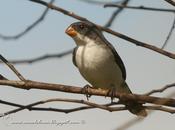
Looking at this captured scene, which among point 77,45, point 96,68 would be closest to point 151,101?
point 96,68

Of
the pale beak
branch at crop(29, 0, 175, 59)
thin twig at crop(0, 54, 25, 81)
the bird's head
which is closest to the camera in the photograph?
branch at crop(29, 0, 175, 59)

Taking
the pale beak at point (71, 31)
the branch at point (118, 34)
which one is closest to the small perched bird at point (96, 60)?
the pale beak at point (71, 31)

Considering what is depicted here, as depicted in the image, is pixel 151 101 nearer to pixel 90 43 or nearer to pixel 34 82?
pixel 34 82

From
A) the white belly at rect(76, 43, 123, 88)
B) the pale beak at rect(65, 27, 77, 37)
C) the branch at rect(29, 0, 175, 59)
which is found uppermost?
the pale beak at rect(65, 27, 77, 37)

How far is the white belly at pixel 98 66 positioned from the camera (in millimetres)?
6051

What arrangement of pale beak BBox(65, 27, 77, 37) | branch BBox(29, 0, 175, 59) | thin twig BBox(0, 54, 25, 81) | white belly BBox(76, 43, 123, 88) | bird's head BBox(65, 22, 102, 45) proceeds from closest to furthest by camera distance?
branch BBox(29, 0, 175, 59) → thin twig BBox(0, 54, 25, 81) → white belly BBox(76, 43, 123, 88) → pale beak BBox(65, 27, 77, 37) → bird's head BBox(65, 22, 102, 45)

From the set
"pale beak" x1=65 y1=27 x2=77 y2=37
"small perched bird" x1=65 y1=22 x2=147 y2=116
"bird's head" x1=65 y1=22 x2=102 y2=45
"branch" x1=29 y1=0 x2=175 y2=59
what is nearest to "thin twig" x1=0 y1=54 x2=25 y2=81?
"branch" x1=29 y1=0 x2=175 y2=59

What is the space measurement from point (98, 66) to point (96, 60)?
0.25 ft

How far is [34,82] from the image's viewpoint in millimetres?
3689

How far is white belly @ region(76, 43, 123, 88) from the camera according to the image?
238 inches

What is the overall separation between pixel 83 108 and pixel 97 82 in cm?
272

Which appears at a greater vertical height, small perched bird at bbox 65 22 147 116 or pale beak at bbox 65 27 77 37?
pale beak at bbox 65 27 77 37

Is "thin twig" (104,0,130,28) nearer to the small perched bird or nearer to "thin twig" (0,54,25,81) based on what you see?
"thin twig" (0,54,25,81)

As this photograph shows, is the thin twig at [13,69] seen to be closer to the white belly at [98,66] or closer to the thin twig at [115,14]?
the thin twig at [115,14]
